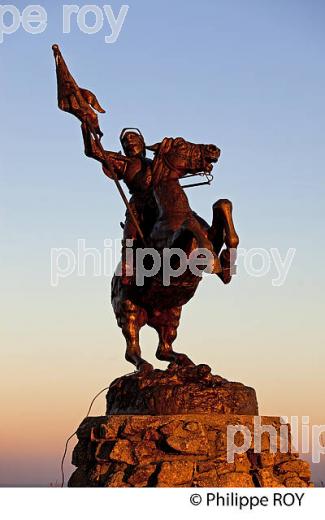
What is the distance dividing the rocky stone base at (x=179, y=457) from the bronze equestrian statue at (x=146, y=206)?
1.06 meters

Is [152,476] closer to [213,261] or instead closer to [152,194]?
[213,261]

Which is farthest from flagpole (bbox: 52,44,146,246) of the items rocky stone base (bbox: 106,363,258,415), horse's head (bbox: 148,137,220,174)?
rocky stone base (bbox: 106,363,258,415)

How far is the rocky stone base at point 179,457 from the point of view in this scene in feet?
34.0

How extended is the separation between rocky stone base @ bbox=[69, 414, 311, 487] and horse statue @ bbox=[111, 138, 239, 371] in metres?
1.05

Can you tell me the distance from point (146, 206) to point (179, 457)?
328cm

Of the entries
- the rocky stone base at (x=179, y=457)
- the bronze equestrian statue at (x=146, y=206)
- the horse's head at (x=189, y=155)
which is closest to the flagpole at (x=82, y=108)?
the bronze equestrian statue at (x=146, y=206)

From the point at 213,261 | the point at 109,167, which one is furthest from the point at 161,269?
the point at 109,167

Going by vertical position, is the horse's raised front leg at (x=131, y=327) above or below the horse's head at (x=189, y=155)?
below

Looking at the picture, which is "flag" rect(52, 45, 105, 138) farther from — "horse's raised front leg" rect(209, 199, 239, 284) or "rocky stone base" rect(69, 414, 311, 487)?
"rocky stone base" rect(69, 414, 311, 487)

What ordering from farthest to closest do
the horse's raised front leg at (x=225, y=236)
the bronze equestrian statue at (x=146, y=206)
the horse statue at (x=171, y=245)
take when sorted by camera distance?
the bronze equestrian statue at (x=146, y=206) < the horse statue at (x=171, y=245) < the horse's raised front leg at (x=225, y=236)

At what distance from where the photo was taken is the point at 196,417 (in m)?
10.7

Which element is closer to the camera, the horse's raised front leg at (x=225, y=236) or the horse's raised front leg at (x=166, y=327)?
the horse's raised front leg at (x=225, y=236)

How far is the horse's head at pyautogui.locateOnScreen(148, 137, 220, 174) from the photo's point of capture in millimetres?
12039

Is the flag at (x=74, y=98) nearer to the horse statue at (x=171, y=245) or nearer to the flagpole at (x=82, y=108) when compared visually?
the flagpole at (x=82, y=108)
